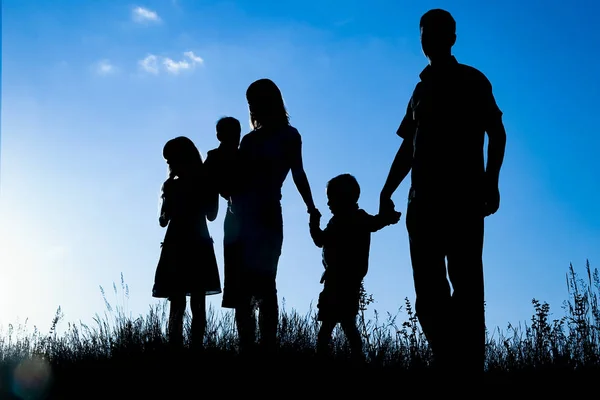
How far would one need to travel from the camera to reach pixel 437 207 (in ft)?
12.8

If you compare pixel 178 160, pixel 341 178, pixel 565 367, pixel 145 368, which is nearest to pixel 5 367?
pixel 145 368

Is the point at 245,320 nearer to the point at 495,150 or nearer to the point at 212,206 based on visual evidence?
the point at 212,206

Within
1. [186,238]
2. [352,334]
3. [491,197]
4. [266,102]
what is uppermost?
[266,102]

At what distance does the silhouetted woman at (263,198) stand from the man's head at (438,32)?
149cm

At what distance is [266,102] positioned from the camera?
206 inches

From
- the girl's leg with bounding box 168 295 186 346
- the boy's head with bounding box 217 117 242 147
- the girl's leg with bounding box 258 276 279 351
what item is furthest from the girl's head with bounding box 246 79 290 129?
the girl's leg with bounding box 168 295 186 346

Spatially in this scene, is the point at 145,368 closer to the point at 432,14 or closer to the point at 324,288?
the point at 324,288

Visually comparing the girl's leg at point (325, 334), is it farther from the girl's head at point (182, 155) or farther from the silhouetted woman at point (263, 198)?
the girl's head at point (182, 155)

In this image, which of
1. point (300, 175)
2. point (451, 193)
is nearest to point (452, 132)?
point (451, 193)

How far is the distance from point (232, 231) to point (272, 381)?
1426 millimetres

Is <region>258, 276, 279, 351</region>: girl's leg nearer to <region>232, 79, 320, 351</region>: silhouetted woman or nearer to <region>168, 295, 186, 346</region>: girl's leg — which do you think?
<region>232, 79, 320, 351</region>: silhouetted woman

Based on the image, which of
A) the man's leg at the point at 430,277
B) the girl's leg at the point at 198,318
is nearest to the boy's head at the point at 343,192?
the girl's leg at the point at 198,318

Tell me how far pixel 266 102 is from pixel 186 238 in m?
1.54

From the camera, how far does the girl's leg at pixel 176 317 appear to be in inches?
212
